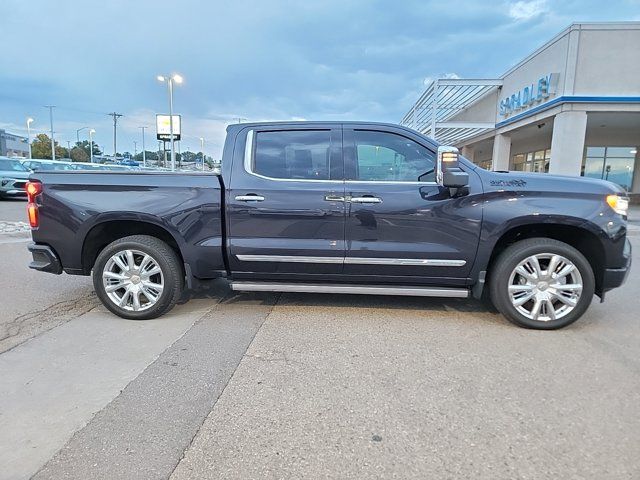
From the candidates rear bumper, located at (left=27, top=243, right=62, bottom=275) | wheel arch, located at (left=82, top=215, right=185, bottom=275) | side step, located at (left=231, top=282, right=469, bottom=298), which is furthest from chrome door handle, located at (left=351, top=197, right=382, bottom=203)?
rear bumper, located at (left=27, top=243, right=62, bottom=275)

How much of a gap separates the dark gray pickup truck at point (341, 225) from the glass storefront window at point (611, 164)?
852 inches

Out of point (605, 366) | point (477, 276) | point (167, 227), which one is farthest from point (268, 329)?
point (605, 366)

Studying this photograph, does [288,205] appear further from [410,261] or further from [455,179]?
[455,179]

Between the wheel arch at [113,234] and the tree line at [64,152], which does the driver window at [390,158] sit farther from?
the tree line at [64,152]

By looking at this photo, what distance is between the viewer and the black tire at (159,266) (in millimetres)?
4227

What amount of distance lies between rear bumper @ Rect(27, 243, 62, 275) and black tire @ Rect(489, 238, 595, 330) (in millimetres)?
4504

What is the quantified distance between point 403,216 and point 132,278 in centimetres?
283

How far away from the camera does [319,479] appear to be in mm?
2088

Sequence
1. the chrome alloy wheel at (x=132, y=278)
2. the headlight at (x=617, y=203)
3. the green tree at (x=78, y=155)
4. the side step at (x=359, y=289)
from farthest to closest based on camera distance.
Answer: the green tree at (x=78, y=155)
the chrome alloy wheel at (x=132, y=278)
the side step at (x=359, y=289)
the headlight at (x=617, y=203)

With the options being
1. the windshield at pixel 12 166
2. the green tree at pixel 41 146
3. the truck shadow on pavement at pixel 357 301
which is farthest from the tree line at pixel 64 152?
the truck shadow on pavement at pixel 357 301

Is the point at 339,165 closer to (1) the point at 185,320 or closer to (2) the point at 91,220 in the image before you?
(1) the point at 185,320

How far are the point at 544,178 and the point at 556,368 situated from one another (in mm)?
1801

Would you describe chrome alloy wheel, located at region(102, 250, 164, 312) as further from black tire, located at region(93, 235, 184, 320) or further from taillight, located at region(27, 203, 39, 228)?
taillight, located at region(27, 203, 39, 228)

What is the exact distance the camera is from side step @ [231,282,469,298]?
4.14 meters
